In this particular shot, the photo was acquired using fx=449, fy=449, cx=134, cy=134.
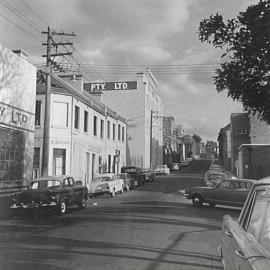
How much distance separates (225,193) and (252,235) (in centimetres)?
1440

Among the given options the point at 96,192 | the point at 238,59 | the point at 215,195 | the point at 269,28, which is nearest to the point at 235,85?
the point at 238,59

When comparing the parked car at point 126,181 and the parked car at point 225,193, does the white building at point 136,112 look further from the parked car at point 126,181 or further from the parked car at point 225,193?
the parked car at point 225,193

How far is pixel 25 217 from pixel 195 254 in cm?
904

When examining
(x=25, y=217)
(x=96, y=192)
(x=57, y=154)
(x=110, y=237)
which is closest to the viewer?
(x=110, y=237)

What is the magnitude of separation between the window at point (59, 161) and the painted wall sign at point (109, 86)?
107 feet

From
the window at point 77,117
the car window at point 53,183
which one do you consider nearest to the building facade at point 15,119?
the car window at point 53,183

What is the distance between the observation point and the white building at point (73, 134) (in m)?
30.9

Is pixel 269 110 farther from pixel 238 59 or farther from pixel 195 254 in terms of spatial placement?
pixel 195 254

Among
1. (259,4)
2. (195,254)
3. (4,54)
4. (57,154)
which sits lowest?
(195,254)

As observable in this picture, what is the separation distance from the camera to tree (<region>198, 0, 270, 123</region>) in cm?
977

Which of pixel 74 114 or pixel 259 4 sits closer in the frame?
pixel 259 4

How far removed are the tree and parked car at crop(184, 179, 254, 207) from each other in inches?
286

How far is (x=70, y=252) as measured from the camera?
8.66 m

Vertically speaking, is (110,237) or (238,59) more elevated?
(238,59)
